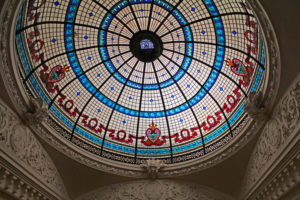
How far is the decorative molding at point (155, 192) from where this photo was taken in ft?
44.1

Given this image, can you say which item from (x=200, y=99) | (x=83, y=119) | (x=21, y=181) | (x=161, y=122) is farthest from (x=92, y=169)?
(x=200, y=99)

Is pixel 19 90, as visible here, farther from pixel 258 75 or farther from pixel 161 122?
pixel 258 75

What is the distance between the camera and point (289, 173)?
8281mm

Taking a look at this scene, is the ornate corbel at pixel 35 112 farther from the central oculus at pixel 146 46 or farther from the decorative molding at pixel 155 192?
the central oculus at pixel 146 46

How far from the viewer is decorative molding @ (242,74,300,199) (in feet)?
26.4

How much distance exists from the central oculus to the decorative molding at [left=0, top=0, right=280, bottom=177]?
6.08 metres

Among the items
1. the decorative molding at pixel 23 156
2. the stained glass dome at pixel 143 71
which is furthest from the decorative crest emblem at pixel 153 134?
the decorative molding at pixel 23 156

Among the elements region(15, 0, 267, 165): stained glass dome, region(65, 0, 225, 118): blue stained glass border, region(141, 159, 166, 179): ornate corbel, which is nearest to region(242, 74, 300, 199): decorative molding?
region(15, 0, 267, 165): stained glass dome

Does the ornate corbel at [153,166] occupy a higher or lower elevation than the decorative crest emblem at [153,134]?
lower

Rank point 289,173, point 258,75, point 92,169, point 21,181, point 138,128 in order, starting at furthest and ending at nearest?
point 138,128 < point 92,169 < point 258,75 < point 21,181 < point 289,173

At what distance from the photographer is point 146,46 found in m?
13.8

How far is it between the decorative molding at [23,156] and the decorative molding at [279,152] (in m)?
9.84

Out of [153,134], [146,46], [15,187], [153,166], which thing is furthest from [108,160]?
[146,46]

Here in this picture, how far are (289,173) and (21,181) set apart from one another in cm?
1014
